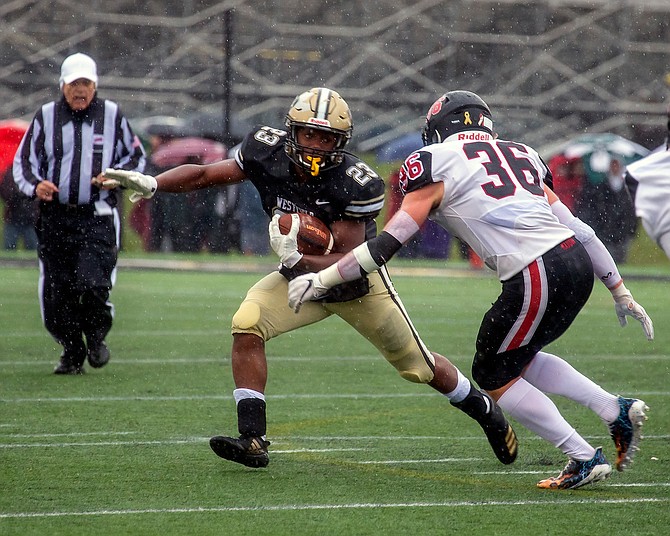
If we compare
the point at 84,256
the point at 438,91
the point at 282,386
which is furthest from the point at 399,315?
the point at 438,91

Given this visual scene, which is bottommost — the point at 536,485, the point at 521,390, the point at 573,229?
the point at 536,485

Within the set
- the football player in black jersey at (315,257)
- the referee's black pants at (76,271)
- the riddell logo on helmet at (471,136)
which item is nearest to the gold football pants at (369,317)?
the football player in black jersey at (315,257)

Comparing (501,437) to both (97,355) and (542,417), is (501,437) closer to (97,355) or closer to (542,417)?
(542,417)

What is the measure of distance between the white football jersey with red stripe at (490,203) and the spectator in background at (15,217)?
1442 cm

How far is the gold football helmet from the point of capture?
479 centimetres

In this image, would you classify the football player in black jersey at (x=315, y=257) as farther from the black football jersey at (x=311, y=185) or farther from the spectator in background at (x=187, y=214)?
the spectator in background at (x=187, y=214)

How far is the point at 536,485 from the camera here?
4535mm

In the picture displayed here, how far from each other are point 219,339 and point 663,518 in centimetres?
561

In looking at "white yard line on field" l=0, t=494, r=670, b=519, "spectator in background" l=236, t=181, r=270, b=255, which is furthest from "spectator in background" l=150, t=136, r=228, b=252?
"white yard line on field" l=0, t=494, r=670, b=519

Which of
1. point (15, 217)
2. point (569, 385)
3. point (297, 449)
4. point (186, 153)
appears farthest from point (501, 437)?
point (15, 217)

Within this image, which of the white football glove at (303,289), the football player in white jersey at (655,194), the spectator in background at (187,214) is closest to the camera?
the football player in white jersey at (655,194)

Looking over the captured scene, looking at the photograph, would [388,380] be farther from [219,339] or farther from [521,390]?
[521,390]

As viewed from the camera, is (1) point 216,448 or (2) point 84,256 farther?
(2) point 84,256

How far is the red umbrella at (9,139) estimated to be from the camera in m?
18.3
